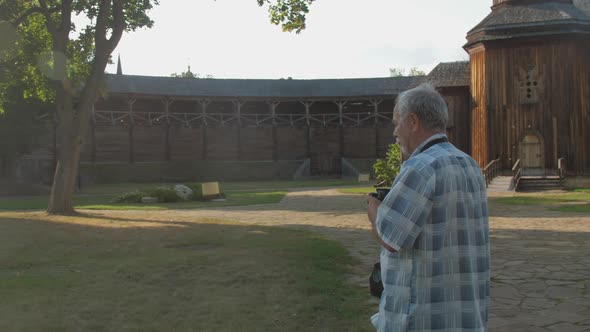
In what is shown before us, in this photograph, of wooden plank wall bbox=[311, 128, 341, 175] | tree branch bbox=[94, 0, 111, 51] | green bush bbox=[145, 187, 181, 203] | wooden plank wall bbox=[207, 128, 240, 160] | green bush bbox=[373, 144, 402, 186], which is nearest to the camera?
tree branch bbox=[94, 0, 111, 51]

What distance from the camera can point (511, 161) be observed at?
79.8ft

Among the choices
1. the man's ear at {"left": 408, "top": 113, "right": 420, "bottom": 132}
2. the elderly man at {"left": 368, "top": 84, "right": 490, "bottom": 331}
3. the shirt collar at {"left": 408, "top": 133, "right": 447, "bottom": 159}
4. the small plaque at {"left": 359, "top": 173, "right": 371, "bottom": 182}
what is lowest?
the small plaque at {"left": 359, "top": 173, "right": 371, "bottom": 182}

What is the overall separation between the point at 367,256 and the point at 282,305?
A: 3.08 meters

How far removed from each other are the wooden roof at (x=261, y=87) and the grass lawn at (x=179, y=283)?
31333mm

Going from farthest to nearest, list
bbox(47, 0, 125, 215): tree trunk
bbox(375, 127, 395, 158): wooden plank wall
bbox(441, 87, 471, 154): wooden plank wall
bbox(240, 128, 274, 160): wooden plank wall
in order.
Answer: bbox(375, 127, 395, 158): wooden plank wall, bbox(240, 128, 274, 160): wooden plank wall, bbox(441, 87, 471, 154): wooden plank wall, bbox(47, 0, 125, 215): tree trunk

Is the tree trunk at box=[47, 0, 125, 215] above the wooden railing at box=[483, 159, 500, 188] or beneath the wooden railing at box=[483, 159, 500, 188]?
above

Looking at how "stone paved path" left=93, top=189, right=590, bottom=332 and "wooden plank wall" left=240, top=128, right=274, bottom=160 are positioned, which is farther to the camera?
"wooden plank wall" left=240, top=128, right=274, bottom=160

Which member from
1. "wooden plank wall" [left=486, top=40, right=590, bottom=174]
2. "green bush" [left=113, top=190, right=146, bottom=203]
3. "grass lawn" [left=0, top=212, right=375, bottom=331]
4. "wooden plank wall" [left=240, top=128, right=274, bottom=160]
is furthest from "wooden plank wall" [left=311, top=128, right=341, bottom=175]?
"grass lawn" [left=0, top=212, right=375, bottom=331]

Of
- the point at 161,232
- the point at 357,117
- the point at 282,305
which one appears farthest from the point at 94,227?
the point at 357,117

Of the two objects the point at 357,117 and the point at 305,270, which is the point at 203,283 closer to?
the point at 305,270

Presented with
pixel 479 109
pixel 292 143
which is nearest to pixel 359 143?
pixel 292 143

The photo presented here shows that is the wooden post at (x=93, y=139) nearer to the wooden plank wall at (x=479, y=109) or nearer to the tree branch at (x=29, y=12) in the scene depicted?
the tree branch at (x=29, y=12)

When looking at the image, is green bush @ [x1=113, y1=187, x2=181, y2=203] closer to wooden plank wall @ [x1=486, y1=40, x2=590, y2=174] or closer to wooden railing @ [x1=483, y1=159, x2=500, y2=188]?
wooden railing @ [x1=483, y1=159, x2=500, y2=188]

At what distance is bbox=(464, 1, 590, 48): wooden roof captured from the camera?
2352 centimetres
